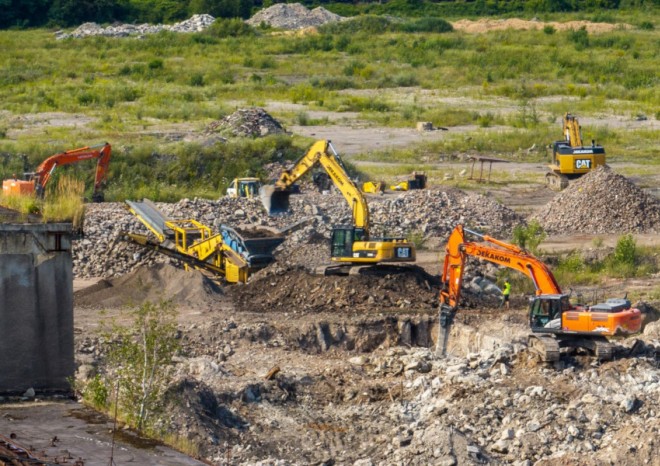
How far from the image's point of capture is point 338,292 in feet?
99.6

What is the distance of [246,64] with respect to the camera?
8081 centimetres

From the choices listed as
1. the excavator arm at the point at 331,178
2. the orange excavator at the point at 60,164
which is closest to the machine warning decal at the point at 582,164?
the excavator arm at the point at 331,178

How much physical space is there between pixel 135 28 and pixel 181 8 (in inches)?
452

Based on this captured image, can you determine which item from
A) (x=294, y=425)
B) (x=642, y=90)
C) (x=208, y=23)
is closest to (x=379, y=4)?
(x=208, y=23)

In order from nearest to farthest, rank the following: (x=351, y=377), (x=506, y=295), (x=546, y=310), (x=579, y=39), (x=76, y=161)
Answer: (x=351, y=377) → (x=546, y=310) → (x=506, y=295) → (x=76, y=161) → (x=579, y=39)

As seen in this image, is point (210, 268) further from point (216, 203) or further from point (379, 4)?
point (379, 4)

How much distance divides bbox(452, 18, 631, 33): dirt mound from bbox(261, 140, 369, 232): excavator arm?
6608 centimetres

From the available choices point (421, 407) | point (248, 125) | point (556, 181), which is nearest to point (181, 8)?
point (248, 125)

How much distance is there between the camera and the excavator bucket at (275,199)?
35.0 m

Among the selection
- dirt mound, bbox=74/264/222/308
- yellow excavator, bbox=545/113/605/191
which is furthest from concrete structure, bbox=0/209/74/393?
yellow excavator, bbox=545/113/605/191

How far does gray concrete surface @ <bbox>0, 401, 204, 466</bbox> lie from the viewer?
15820 mm

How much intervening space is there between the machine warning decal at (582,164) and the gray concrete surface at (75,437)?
2895cm

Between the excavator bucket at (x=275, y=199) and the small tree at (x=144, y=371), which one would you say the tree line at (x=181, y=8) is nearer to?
the excavator bucket at (x=275, y=199)

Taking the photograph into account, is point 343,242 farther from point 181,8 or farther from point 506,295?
point 181,8
